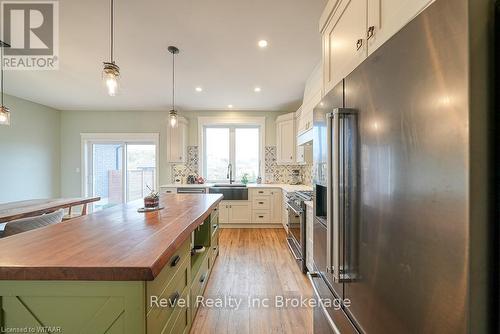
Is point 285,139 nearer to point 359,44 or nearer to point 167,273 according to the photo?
point 359,44

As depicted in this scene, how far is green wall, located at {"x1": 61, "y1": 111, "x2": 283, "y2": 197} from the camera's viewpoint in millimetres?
5172

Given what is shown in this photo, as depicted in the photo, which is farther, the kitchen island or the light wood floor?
the light wood floor

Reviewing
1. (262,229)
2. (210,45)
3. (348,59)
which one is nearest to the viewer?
(348,59)

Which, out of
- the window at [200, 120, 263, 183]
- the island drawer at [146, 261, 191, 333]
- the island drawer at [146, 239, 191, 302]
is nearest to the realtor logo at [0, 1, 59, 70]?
the island drawer at [146, 239, 191, 302]

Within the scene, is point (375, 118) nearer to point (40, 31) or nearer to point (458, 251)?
point (458, 251)

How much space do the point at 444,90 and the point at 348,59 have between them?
77cm

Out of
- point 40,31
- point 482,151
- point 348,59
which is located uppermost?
point 40,31

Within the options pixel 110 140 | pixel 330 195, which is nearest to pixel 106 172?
pixel 110 140

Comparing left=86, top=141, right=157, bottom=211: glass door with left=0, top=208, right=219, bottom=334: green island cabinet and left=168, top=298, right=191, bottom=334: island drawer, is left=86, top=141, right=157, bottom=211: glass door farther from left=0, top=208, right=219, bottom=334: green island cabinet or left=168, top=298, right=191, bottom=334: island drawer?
left=0, top=208, right=219, bottom=334: green island cabinet

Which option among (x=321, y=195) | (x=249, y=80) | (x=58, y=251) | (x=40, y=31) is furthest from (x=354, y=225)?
(x=40, y=31)

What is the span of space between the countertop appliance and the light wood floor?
104 centimetres

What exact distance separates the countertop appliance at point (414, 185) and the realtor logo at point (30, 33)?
2.66 meters

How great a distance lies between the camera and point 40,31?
86.1 inches

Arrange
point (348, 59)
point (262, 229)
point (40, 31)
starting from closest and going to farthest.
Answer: point (348, 59) → point (40, 31) → point (262, 229)
